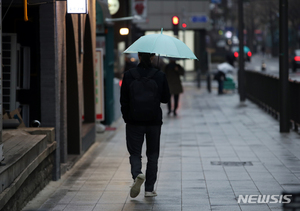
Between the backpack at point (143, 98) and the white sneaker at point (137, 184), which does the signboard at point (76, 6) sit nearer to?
the backpack at point (143, 98)

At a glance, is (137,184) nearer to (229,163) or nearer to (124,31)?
(229,163)

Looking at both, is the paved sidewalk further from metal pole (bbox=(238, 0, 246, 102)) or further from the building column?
metal pole (bbox=(238, 0, 246, 102))

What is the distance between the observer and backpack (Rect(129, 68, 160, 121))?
6.61m

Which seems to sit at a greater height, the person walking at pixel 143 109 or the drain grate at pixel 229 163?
the person walking at pixel 143 109

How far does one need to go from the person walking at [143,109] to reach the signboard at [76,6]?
7.95 ft

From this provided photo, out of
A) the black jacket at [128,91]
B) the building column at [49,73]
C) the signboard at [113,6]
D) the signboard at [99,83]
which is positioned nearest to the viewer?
the black jacket at [128,91]

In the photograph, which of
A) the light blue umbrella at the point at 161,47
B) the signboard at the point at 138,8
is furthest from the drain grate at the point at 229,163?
the signboard at the point at 138,8

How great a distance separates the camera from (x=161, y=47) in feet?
21.9

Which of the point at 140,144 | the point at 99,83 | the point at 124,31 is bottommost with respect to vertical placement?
the point at 140,144

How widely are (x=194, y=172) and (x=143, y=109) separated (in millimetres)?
2399

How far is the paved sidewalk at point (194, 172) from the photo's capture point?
22.5ft

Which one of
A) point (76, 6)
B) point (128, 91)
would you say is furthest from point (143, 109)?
point (76, 6)

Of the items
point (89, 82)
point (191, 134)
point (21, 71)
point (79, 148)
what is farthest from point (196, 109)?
point (21, 71)

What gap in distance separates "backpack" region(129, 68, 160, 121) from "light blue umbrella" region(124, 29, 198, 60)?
0.33 meters
